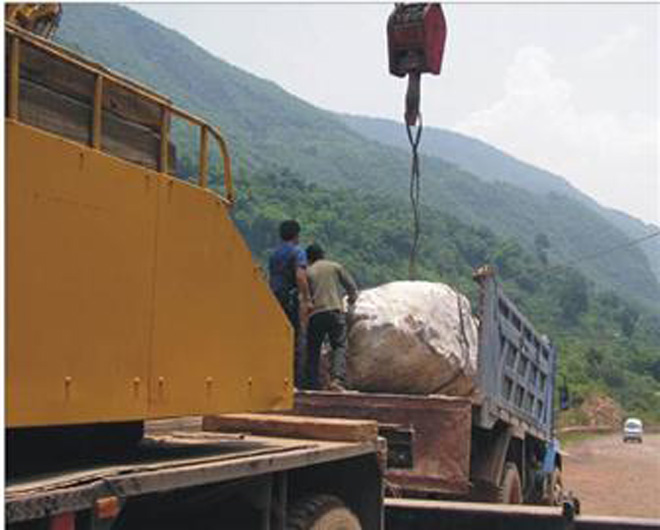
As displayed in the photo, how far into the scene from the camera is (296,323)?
7.23 m

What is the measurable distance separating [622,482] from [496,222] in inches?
6176

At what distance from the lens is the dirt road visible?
48.3ft

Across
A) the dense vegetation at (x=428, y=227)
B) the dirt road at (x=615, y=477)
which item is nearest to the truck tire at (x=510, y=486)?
the dense vegetation at (x=428, y=227)

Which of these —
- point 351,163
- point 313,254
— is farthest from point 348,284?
point 351,163

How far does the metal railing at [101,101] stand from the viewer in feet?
9.47

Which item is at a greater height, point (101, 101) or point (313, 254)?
point (101, 101)

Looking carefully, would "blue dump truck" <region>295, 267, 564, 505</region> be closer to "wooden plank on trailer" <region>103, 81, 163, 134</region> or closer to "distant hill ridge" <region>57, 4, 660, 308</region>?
"wooden plank on trailer" <region>103, 81, 163, 134</region>

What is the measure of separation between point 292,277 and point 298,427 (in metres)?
2.09

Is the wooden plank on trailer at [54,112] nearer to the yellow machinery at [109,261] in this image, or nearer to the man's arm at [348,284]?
the yellow machinery at [109,261]

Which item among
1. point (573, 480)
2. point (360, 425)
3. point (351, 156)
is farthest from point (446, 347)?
point (351, 156)

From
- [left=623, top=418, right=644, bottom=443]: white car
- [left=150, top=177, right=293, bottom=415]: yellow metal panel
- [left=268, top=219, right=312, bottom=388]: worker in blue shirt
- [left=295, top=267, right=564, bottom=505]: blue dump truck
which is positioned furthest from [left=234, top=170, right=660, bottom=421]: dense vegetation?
[left=150, top=177, right=293, bottom=415]: yellow metal panel

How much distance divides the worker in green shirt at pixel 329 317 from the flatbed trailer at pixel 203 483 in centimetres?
188

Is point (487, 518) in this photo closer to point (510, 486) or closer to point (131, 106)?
point (510, 486)

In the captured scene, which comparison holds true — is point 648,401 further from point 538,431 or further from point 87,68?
point 87,68
